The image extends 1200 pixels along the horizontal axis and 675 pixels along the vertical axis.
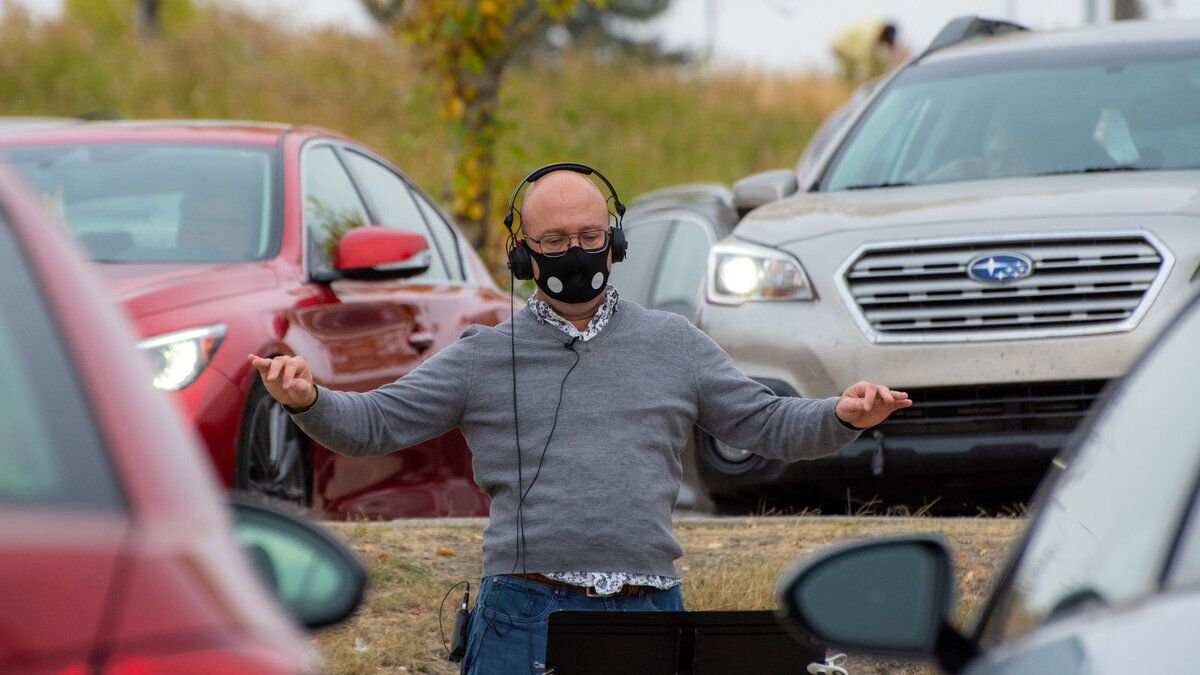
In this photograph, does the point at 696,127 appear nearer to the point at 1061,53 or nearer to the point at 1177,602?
the point at 1061,53

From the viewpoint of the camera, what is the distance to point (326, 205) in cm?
610

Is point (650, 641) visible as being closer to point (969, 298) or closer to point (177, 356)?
point (177, 356)

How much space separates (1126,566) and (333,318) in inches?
159

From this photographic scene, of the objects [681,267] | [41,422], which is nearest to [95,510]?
[41,422]

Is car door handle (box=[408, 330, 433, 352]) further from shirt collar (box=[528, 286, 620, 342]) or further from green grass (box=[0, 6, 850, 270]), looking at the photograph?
green grass (box=[0, 6, 850, 270])

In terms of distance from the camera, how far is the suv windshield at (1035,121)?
6.29 meters

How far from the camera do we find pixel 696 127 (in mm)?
30906

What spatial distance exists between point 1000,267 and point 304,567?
409 cm

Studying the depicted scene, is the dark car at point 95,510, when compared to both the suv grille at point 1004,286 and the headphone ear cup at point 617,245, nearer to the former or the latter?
the headphone ear cup at point 617,245

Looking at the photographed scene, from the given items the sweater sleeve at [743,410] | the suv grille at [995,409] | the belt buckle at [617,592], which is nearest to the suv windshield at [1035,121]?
the suv grille at [995,409]

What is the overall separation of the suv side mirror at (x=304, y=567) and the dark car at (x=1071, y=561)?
0.52 meters

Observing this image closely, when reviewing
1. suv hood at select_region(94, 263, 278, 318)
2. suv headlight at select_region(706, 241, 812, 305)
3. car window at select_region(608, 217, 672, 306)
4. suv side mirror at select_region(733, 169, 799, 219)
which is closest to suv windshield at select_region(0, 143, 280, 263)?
suv hood at select_region(94, 263, 278, 318)

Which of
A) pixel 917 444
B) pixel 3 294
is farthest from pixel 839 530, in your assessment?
pixel 3 294

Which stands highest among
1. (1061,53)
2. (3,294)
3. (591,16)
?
(3,294)
